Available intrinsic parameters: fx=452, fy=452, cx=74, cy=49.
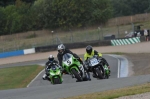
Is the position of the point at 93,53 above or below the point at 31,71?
above

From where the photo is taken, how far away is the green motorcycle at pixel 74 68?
17.6 m

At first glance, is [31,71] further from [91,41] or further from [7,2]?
[7,2]

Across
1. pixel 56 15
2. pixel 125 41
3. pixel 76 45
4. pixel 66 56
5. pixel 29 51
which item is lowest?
pixel 29 51

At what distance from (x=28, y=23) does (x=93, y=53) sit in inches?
2723

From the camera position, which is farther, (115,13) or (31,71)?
(115,13)

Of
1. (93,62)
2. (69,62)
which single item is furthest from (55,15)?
(93,62)

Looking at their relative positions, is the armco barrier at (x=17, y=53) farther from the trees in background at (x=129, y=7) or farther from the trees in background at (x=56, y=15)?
Result: the trees in background at (x=129, y=7)

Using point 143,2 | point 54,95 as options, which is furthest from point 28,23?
point 54,95

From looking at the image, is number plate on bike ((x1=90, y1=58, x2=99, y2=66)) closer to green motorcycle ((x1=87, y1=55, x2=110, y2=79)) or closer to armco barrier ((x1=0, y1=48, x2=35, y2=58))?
green motorcycle ((x1=87, y1=55, x2=110, y2=79))

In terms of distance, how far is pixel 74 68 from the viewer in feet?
57.9

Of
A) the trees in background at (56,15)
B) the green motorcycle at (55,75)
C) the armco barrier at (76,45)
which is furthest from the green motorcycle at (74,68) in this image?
the trees in background at (56,15)

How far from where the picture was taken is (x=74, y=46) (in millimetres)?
52969

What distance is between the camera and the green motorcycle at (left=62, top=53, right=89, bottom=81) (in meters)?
17.6

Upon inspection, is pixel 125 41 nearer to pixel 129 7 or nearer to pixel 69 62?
pixel 69 62
